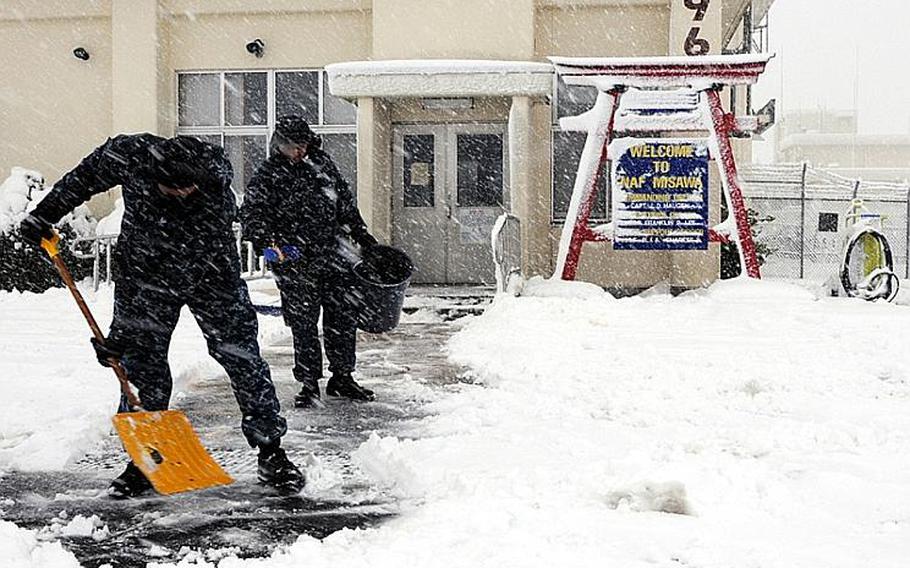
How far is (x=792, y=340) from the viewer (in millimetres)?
8641

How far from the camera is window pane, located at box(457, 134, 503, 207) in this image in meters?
14.5

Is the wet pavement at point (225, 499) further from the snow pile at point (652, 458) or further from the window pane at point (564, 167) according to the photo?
the window pane at point (564, 167)

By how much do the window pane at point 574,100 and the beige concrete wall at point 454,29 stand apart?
0.99 m

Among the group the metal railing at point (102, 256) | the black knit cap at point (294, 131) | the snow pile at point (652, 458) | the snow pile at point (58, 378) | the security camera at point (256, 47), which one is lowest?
the snow pile at point (58, 378)

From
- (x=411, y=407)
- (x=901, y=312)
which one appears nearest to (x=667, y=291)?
(x=901, y=312)

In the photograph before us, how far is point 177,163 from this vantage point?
4168mm

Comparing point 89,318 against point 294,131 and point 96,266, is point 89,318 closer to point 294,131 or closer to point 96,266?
point 294,131

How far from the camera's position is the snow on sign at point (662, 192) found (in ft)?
38.8

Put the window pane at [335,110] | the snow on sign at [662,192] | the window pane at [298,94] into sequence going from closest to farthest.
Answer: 1. the snow on sign at [662,192]
2. the window pane at [335,110]
3. the window pane at [298,94]

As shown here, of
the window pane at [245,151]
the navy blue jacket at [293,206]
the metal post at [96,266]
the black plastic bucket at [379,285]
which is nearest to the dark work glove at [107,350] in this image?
the navy blue jacket at [293,206]

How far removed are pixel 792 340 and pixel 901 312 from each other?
8.17 ft

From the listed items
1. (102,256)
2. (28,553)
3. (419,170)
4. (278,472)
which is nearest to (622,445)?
(278,472)

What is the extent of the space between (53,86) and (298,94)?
3.80 metres

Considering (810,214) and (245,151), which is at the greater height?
(245,151)
